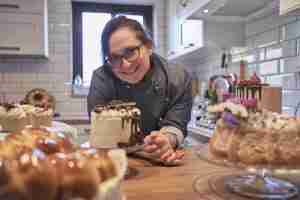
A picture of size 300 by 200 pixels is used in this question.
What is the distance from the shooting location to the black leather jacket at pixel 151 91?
1.43 meters

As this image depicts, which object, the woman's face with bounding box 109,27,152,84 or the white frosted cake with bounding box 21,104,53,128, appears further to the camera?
the woman's face with bounding box 109,27,152,84

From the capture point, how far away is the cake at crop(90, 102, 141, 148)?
2.55 feet

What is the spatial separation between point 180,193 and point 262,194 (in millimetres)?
161

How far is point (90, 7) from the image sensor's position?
3.69 meters

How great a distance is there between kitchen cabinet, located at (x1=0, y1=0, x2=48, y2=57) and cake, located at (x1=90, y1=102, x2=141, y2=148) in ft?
8.22

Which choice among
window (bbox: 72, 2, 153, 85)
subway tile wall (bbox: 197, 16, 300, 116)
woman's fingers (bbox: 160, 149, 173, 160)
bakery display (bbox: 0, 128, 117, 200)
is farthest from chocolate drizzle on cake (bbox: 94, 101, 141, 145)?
window (bbox: 72, 2, 153, 85)

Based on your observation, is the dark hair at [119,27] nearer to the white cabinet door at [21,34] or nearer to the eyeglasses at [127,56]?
the eyeglasses at [127,56]

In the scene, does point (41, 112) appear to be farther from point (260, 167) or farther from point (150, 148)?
point (260, 167)

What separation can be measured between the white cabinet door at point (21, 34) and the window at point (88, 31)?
0.59m

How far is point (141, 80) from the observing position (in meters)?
1.46

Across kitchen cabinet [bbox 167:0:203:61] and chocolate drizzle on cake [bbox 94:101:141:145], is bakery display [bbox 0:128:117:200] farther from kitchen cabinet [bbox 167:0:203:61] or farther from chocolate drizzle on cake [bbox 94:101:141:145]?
kitchen cabinet [bbox 167:0:203:61]

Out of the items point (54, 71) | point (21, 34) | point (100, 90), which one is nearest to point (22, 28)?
point (21, 34)

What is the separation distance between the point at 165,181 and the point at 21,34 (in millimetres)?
2698

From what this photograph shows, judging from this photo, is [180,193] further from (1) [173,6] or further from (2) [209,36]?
(1) [173,6]
